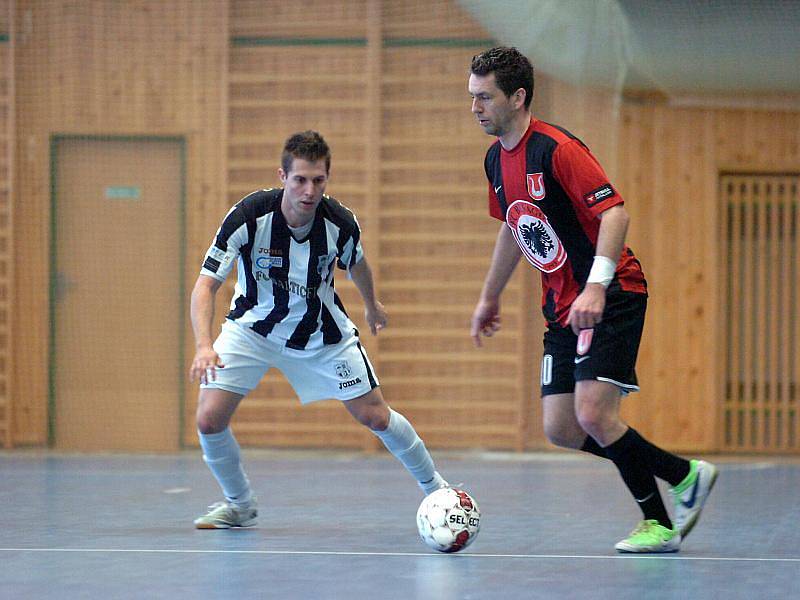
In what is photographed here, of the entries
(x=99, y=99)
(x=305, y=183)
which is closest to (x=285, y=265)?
(x=305, y=183)

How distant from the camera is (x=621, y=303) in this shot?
157 inches

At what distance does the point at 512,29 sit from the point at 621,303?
4606mm

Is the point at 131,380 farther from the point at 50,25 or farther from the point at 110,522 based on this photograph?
the point at 110,522

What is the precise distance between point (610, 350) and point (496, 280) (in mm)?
656

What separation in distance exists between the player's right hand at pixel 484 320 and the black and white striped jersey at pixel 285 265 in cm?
58

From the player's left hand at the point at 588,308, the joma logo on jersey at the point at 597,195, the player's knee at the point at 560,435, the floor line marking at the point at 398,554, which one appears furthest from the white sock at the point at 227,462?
the joma logo on jersey at the point at 597,195

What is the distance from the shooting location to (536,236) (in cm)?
407

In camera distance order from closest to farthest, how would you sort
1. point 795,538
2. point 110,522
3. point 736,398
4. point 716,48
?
point 795,538, point 110,522, point 716,48, point 736,398

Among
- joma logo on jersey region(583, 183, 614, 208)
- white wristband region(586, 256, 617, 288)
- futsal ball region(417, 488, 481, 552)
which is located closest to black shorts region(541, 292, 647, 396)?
white wristband region(586, 256, 617, 288)

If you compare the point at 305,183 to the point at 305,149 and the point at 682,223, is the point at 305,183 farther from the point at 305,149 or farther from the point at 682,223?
the point at 682,223

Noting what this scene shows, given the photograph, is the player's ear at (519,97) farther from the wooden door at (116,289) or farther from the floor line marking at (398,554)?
the wooden door at (116,289)

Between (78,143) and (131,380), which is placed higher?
(78,143)

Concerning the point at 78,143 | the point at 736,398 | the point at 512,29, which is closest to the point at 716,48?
the point at 512,29

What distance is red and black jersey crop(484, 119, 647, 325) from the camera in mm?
3869
